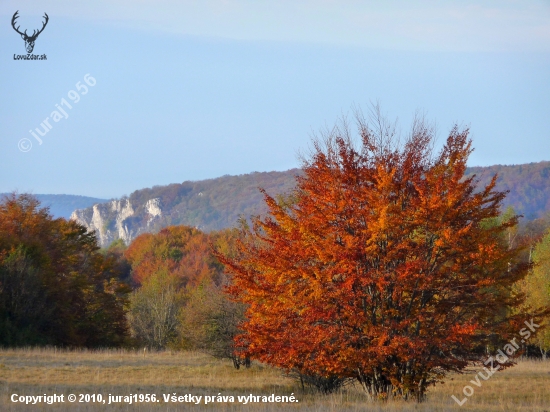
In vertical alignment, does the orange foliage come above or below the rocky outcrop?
below

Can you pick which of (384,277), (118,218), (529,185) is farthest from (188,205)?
(384,277)

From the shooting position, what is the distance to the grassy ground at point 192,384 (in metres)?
12.8

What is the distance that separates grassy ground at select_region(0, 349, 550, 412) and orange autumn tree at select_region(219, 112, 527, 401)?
104 centimetres

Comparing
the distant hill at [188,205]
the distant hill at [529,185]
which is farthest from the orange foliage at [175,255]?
the distant hill at [529,185]

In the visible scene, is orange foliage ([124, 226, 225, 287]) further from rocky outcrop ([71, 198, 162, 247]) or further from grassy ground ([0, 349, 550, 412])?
rocky outcrop ([71, 198, 162, 247])

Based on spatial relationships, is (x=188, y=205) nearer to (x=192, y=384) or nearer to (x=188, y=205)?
(x=188, y=205)

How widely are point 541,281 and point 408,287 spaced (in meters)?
28.1

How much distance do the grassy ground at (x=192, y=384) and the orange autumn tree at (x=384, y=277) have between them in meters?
1.04

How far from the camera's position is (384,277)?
13492 millimetres

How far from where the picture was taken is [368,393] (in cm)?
1441

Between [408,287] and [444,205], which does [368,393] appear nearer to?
[408,287]

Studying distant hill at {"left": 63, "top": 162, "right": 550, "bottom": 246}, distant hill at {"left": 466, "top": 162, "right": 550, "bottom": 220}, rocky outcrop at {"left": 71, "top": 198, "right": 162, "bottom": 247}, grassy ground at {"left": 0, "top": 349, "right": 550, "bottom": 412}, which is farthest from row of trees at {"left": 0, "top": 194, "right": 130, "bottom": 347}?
rocky outcrop at {"left": 71, "top": 198, "right": 162, "bottom": 247}

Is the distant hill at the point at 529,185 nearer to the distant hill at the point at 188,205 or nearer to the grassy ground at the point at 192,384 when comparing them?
the distant hill at the point at 188,205

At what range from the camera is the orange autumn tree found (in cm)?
1345
